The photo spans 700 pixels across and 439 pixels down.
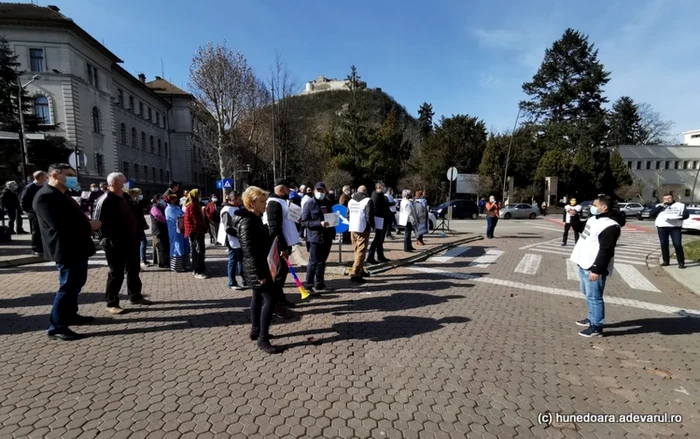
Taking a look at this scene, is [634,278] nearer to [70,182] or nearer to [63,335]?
[63,335]

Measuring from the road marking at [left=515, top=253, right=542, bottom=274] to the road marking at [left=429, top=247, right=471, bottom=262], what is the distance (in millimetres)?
1840

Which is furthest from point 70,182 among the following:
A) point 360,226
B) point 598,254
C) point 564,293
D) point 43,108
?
point 43,108

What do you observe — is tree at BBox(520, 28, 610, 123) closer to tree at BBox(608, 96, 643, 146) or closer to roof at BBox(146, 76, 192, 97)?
tree at BBox(608, 96, 643, 146)

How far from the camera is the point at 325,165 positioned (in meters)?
41.7

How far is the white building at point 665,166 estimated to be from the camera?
6500cm

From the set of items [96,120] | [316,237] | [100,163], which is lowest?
[316,237]

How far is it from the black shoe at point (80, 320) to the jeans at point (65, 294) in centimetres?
47

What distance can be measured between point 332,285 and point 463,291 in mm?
2498

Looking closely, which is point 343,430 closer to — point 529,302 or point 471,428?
point 471,428

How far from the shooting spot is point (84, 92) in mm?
37031

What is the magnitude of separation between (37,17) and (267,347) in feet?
152

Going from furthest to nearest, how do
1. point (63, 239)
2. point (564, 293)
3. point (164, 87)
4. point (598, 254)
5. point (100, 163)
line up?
point (164, 87)
point (100, 163)
point (564, 293)
point (598, 254)
point (63, 239)

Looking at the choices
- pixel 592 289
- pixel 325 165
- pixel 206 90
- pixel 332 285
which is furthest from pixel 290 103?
pixel 592 289

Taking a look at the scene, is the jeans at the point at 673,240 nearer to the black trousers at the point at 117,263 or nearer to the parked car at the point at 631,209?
the black trousers at the point at 117,263
